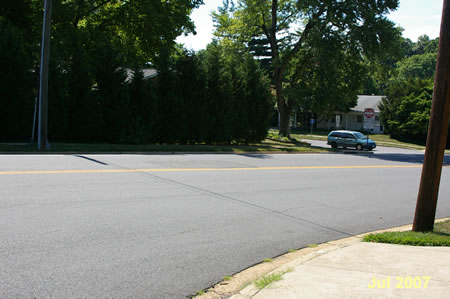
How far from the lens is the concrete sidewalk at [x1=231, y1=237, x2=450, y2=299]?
437 centimetres

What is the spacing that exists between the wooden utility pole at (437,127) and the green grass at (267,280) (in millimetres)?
3800

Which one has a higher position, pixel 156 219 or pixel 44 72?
pixel 44 72

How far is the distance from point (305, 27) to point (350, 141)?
10.8 m

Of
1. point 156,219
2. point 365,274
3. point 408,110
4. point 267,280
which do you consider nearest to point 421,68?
point 408,110

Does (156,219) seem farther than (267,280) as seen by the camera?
Yes

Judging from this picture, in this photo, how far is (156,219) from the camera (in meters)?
7.43

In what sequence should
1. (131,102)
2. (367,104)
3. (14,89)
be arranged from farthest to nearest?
(367,104)
(131,102)
(14,89)

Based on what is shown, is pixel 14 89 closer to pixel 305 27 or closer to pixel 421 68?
pixel 305 27

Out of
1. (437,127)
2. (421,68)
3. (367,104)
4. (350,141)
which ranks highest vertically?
(421,68)

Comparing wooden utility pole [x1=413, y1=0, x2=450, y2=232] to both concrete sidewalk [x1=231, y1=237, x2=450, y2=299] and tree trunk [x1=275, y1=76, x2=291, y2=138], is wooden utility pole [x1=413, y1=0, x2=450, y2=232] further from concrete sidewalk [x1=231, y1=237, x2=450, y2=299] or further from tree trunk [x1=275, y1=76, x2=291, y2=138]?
tree trunk [x1=275, y1=76, x2=291, y2=138]

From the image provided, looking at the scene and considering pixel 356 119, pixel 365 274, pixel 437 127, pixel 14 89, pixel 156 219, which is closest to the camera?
pixel 365 274

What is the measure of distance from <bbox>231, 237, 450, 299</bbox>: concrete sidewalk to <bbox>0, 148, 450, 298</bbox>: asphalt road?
0.78 meters

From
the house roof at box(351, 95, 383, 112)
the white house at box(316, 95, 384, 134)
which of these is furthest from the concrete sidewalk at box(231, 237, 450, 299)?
the house roof at box(351, 95, 383, 112)

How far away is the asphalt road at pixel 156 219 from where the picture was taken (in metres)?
4.84
